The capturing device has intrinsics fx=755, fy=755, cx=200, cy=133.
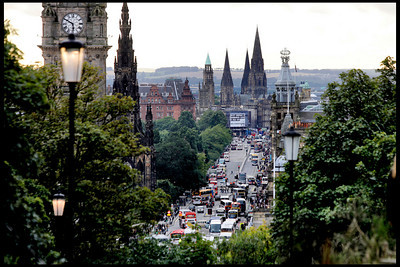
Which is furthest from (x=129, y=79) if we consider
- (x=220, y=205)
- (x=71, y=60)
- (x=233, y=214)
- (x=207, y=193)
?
(x=71, y=60)

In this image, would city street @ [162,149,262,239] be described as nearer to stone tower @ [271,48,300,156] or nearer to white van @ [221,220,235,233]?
white van @ [221,220,235,233]

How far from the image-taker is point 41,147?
966 inches

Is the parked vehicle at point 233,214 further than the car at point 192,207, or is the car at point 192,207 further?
the car at point 192,207

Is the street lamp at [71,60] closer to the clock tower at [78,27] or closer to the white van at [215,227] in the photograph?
the white van at [215,227]

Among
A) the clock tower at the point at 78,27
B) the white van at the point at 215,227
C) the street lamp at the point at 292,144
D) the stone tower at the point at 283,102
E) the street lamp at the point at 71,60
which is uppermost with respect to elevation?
the clock tower at the point at 78,27

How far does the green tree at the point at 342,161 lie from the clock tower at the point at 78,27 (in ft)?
123

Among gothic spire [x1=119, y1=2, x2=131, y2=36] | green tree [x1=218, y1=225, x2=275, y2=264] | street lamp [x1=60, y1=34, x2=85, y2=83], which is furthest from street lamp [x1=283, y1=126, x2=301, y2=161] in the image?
gothic spire [x1=119, y1=2, x2=131, y2=36]

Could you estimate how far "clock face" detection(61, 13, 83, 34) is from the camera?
216 feet

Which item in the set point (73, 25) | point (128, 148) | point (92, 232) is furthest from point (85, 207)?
point (73, 25)

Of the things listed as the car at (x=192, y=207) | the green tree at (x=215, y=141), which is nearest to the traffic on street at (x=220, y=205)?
the car at (x=192, y=207)

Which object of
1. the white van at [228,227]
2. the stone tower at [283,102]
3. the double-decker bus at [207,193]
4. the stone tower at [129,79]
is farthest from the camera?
the double-decker bus at [207,193]

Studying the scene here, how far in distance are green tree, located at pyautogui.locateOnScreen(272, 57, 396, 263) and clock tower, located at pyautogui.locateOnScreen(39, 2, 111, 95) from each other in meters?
37.6

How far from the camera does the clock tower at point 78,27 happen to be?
6550cm

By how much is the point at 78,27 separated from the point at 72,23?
2.51 ft
